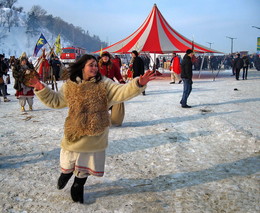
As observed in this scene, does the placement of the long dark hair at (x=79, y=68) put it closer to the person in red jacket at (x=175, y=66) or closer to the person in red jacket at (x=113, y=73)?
the person in red jacket at (x=113, y=73)

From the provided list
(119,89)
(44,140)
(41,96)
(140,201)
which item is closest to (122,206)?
(140,201)

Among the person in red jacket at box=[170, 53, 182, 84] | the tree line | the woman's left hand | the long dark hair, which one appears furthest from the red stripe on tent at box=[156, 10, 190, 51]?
the tree line

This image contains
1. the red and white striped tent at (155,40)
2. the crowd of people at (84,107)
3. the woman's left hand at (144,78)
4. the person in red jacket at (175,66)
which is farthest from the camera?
the red and white striped tent at (155,40)

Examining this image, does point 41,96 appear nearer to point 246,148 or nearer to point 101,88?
point 101,88

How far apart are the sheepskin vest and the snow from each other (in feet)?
2.53

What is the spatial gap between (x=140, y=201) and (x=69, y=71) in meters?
1.52

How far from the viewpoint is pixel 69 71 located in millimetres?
2609

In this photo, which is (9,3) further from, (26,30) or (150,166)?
(150,166)

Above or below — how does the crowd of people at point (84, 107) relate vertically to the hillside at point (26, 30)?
below

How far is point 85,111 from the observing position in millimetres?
2520

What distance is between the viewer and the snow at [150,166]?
268 cm

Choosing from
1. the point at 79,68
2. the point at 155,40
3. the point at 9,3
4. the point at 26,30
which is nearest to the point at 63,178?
the point at 79,68

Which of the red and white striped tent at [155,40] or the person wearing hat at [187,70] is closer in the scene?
the person wearing hat at [187,70]

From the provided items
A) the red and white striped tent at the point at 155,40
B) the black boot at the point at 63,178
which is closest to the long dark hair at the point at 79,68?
the black boot at the point at 63,178
